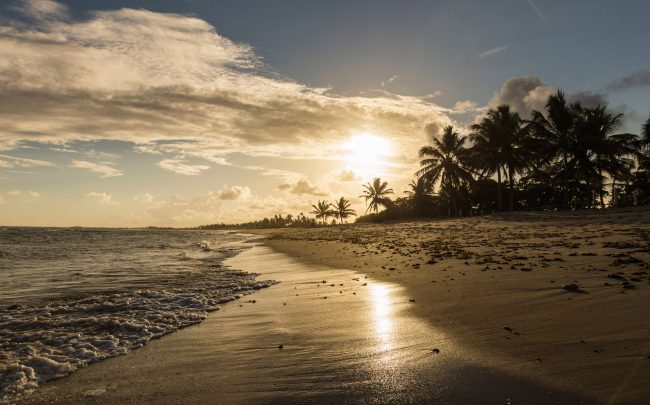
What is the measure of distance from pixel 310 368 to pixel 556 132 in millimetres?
45101

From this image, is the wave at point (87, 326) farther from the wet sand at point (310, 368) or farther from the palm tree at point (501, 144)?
the palm tree at point (501, 144)

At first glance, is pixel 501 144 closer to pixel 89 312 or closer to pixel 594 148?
pixel 594 148

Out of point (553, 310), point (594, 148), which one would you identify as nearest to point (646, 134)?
point (594, 148)

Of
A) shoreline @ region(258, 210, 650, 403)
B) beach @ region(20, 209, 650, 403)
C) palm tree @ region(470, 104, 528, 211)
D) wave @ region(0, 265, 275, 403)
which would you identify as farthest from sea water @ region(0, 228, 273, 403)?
palm tree @ region(470, 104, 528, 211)

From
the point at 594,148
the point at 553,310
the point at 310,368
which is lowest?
the point at 310,368

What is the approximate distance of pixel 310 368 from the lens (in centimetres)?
417

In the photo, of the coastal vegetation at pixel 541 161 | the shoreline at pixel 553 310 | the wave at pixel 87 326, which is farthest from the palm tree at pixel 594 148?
the wave at pixel 87 326

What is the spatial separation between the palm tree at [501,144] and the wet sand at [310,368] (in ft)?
134

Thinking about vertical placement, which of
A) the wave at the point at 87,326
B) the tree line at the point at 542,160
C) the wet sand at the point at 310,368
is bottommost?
the wave at the point at 87,326

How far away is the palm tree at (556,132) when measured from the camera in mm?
40191

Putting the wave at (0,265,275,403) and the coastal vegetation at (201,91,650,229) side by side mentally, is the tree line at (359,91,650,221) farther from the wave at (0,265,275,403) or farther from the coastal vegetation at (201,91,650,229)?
the wave at (0,265,275,403)

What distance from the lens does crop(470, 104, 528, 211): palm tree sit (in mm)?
42594

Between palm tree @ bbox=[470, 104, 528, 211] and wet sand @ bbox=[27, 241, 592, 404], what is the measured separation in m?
40.9

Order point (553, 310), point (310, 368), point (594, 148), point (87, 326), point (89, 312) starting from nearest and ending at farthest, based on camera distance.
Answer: point (310, 368) < point (553, 310) < point (87, 326) < point (89, 312) < point (594, 148)
